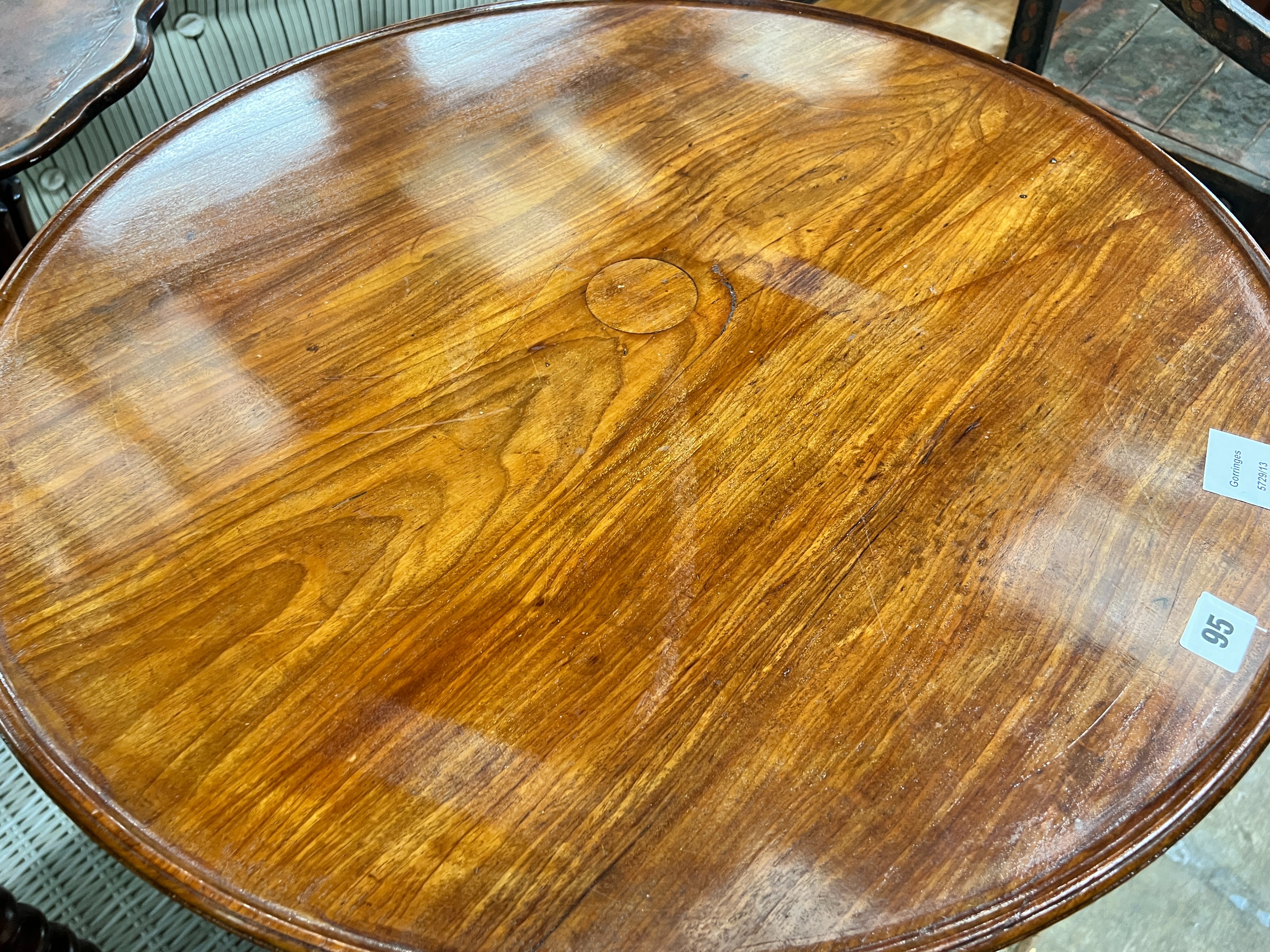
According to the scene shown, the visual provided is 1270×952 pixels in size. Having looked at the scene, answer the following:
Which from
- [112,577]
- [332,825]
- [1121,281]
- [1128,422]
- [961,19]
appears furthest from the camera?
[961,19]

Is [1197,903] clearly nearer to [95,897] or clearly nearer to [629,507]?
[629,507]

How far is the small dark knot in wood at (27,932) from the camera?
0.75 metres

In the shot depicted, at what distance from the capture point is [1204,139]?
6.00 ft

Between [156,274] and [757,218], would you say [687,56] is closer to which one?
[757,218]

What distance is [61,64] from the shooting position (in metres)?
1.06

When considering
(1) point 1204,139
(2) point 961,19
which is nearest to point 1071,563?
(1) point 1204,139

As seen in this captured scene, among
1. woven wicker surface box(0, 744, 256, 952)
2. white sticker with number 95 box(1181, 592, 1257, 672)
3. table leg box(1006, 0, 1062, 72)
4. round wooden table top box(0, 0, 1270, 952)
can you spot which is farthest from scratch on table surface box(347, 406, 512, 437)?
table leg box(1006, 0, 1062, 72)

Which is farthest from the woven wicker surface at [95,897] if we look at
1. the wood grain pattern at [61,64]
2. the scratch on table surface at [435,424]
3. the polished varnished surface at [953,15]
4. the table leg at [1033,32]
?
the polished varnished surface at [953,15]

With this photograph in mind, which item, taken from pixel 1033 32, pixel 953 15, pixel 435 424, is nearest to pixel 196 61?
pixel 435 424

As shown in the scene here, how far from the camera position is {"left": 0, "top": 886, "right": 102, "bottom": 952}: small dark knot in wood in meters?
0.75

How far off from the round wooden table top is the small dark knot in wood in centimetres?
14

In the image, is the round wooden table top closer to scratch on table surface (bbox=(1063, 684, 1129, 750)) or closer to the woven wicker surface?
scratch on table surface (bbox=(1063, 684, 1129, 750))

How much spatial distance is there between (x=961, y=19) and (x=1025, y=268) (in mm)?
1778

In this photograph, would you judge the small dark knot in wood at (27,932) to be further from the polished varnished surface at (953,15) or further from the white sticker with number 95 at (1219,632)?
the polished varnished surface at (953,15)
